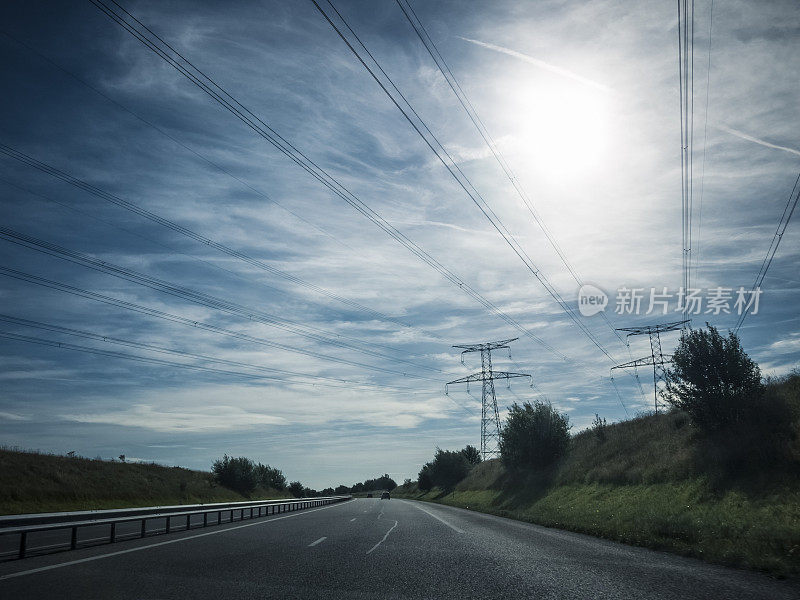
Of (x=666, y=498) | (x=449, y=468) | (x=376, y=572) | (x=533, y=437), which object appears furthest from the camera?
(x=449, y=468)

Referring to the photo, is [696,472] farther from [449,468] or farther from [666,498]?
[449,468]

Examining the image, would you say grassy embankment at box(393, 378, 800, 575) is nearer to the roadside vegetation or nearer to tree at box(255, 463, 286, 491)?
the roadside vegetation

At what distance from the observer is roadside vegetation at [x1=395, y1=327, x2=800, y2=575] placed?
1346 centimetres

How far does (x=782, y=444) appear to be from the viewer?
2028cm

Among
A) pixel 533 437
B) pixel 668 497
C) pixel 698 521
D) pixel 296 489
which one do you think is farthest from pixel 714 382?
pixel 296 489

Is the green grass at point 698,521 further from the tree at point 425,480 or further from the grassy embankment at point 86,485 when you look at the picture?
the tree at point 425,480

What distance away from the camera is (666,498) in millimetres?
22109

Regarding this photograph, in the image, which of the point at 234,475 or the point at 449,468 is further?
the point at 449,468

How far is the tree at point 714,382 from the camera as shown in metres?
25.3

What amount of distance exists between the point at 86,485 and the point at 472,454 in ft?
221

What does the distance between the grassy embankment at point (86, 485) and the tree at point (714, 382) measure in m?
33.9

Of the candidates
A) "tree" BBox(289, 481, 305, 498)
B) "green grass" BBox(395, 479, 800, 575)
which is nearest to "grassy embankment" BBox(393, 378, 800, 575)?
"green grass" BBox(395, 479, 800, 575)

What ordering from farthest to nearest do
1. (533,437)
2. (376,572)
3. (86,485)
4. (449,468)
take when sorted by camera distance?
(449,468) → (533,437) → (86,485) → (376,572)

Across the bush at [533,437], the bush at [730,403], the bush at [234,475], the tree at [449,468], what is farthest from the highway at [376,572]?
the tree at [449,468]
